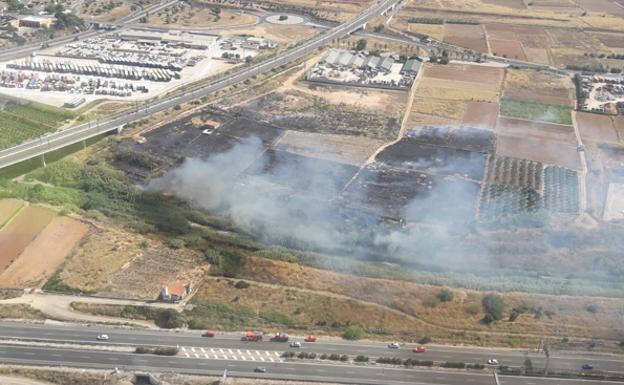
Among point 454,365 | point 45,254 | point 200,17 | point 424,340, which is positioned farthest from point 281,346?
point 200,17

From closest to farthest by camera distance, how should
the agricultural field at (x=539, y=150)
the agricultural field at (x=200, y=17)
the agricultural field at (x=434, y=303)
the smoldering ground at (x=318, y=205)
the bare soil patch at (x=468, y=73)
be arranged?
the agricultural field at (x=434, y=303) < the smoldering ground at (x=318, y=205) < the agricultural field at (x=539, y=150) < the bare soil patch at (x=468, y=73) < the agricultural field at (x=200, y=17)

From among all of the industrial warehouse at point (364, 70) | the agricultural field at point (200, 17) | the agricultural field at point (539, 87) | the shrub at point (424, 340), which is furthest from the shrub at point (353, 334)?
the agricultural field at point (200, 17)

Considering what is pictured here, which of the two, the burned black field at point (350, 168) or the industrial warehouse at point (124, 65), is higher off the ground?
the industrial warehouse at point (124, 65)

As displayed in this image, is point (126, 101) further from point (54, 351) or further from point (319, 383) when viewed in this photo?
point (319, 383)

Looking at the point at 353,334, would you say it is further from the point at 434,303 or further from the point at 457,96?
the point at 457,96

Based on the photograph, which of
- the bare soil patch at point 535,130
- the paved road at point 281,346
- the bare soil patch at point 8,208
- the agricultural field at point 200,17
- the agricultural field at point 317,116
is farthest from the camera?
the agricultural field at point 200,17

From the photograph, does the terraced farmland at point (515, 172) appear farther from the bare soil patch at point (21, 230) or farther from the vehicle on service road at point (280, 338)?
the bare soil patch at point (21, 230)
